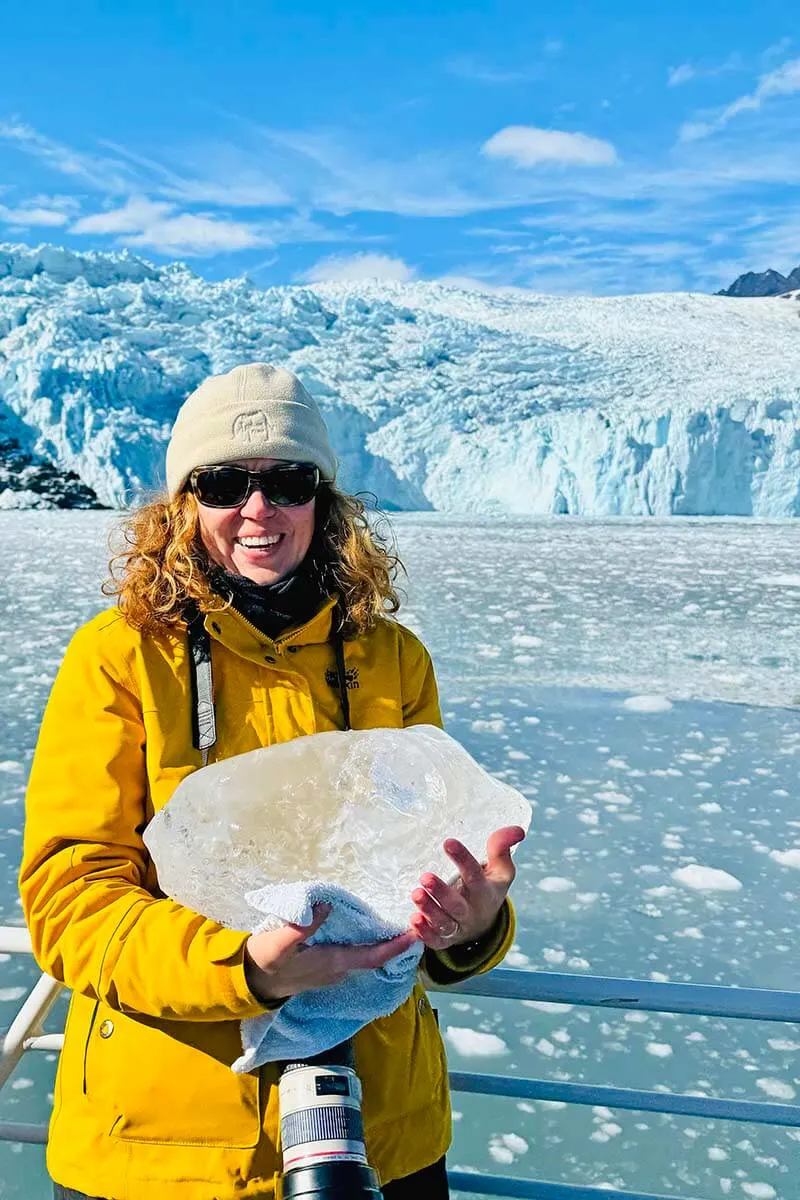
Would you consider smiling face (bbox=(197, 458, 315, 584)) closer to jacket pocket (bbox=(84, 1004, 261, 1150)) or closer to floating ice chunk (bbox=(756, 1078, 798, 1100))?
jacket pocket (bbox=(84, 1004, 261, 1150))

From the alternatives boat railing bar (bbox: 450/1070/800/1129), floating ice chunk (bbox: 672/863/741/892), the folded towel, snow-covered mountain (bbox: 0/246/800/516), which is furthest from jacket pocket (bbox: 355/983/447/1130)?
snow-covered mountain (bbox: 0/246/800/516)

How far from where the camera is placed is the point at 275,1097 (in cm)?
81

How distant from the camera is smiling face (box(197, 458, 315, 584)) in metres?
0.96

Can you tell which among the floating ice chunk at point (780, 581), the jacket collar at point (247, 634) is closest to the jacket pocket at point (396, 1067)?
the jacket collar at point (247, 634)

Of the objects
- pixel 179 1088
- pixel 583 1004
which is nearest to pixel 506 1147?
pixel 583 1004

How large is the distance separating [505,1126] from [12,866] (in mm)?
1645

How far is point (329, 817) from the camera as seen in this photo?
868 mm

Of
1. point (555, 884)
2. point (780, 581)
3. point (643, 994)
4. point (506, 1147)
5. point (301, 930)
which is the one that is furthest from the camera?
point (780, 581)

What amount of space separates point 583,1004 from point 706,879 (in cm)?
195

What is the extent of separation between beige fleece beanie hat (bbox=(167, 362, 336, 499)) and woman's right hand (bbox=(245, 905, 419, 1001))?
48cm

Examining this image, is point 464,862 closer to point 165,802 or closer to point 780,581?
point 165,802

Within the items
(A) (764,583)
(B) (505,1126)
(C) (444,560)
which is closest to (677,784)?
(B) (505,1126)

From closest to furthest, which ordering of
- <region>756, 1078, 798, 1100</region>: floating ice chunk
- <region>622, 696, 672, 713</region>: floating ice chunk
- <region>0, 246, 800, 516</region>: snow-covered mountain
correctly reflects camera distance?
1. <region>756, 1078, 798, 1100</region>: floating ice chunk
2. <region>622, 696, 672, 713</region>: floating ice chunk
3. <region>0, 246, 800, 516</region>: snow-covered mountain

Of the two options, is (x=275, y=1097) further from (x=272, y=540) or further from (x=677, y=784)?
(x=677, y=784)
